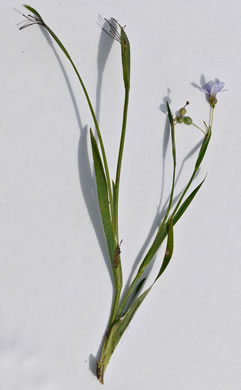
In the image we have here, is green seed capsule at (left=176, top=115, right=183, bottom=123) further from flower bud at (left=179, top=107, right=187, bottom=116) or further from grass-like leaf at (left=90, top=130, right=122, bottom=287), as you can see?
grass-like leaf at (left=90, top=130, right=122, bottom=287)

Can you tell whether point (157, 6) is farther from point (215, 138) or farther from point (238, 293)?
point (238, 293)

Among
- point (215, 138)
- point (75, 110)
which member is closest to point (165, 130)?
point (215, 138)

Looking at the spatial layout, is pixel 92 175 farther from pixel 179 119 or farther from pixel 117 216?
pixel 179 119

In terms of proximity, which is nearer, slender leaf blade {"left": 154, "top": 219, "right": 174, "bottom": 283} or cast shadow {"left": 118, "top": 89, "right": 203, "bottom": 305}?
slender leaf blade {"left": 154, "top": 219, "right": 174, "bottom": 283}

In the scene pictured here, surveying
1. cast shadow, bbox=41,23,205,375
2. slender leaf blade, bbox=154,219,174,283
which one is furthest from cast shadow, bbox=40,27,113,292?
slender leaf blade, bbox=154,219,174,283

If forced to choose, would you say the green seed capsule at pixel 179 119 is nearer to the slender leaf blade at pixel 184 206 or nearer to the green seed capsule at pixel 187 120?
the green seed capsule at pixel 187 120

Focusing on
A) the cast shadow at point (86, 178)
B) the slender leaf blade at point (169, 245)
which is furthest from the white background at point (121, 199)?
the slender leaf blade at point (169, 245)

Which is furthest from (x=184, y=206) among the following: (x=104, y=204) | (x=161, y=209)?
(x=104, y=204)

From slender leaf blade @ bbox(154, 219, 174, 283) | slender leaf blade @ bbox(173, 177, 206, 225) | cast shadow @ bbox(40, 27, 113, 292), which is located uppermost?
cast shadow @ bbox(40, 27, 113, 292)
